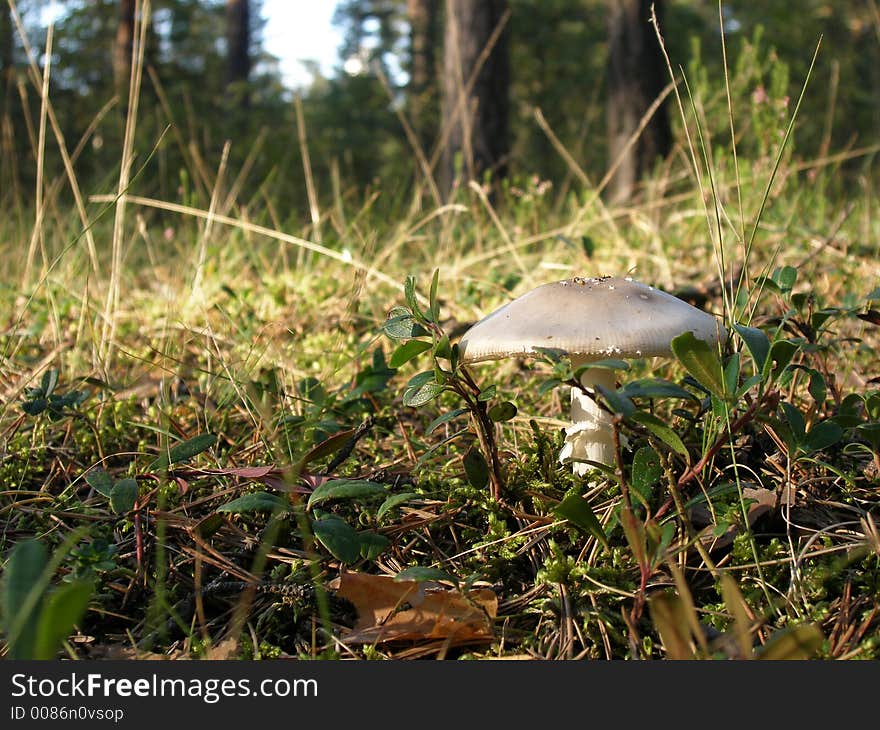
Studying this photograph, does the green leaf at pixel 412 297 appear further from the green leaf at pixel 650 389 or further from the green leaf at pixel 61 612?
the green leaf at pixel 61 612

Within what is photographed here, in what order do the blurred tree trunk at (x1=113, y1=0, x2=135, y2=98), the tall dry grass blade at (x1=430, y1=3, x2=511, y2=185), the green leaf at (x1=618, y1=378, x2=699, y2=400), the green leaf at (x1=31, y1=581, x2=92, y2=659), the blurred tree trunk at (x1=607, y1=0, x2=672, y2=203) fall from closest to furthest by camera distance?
the green leaf at (x1=31, y1=581, x2=92, y2=659) < the green leaf at (x1=618, y1=378, x2=699, y2=400) < the tall dry grass blade at (x1=430, y1=3, x2=511, y2=185) < the blurred tree trunk at (x1=607, y1=0, x2=672, y2=203) < the blurred tree trunk at (x1=113, y1=0, x2=135, y2=98)

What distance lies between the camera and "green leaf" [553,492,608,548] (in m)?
1.19

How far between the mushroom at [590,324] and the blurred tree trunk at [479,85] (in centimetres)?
403

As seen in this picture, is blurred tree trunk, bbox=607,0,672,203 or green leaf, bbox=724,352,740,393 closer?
green leaf, bbox=724,352,740,393

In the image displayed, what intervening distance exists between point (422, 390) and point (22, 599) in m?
0.72

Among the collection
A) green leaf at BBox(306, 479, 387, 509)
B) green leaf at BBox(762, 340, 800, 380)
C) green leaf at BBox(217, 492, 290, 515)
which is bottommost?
green leaf at BBox(217, 492, 290, 515)

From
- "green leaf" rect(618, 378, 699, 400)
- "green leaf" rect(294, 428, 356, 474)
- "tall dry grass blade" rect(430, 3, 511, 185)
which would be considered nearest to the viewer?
"green leaf" rect(618, 378, 699, 400)

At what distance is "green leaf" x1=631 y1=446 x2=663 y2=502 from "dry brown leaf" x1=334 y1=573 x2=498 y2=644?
0.31m

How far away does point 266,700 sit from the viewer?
100cm

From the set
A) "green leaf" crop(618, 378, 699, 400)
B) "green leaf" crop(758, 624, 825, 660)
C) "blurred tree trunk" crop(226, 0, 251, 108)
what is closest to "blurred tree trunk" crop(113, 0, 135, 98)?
"blurred tree trunk" crop(226, 0, 251, 108)

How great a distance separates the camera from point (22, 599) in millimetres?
856

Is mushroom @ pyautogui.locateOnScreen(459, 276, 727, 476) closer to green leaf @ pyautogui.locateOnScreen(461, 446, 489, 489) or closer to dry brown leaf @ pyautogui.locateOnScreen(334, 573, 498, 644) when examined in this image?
green leaf @ pyautogui.locateOnScreen(461, 446, 489, 489)

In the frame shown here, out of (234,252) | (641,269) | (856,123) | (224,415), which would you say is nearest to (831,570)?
(224,415)

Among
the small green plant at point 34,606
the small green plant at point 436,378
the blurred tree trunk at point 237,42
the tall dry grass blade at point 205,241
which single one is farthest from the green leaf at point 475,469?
the blurred tree trunk at point 237,42
